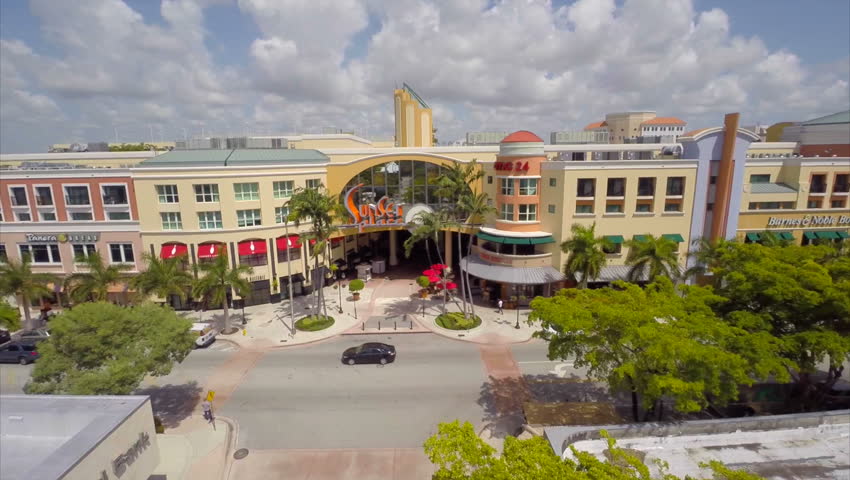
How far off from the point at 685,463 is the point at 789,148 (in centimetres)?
6433

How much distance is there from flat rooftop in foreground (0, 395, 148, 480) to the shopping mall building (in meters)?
22.5

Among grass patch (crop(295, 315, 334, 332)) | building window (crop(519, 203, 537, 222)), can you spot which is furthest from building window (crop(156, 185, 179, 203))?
building window (crop(519, 203, 537, 222))

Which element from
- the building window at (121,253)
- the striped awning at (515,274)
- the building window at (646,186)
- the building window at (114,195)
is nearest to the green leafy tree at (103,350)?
the building window at (121,253)

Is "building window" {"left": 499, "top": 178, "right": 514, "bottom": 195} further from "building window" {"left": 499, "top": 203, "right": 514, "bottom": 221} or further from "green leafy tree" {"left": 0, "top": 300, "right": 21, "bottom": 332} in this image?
"green leafy tree" {"left": 0, "top": 300, "right": 21, "bottom": 332}

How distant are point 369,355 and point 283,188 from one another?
21827 mm

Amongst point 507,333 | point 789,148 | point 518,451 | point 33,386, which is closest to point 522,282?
point 507,333

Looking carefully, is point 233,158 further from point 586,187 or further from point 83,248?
point 586,187

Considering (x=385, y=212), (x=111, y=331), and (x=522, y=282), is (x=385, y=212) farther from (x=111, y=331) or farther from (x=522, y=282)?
(x=111, y=331)

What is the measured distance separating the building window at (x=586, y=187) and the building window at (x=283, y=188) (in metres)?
29.4

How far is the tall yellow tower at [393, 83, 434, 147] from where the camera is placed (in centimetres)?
7288

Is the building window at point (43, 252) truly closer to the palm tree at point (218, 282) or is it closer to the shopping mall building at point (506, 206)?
the shopping mall building at point (506, 206)

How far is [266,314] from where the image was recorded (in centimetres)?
4269

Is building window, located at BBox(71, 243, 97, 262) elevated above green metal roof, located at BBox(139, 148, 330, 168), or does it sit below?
below

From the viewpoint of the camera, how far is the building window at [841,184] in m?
43.6
